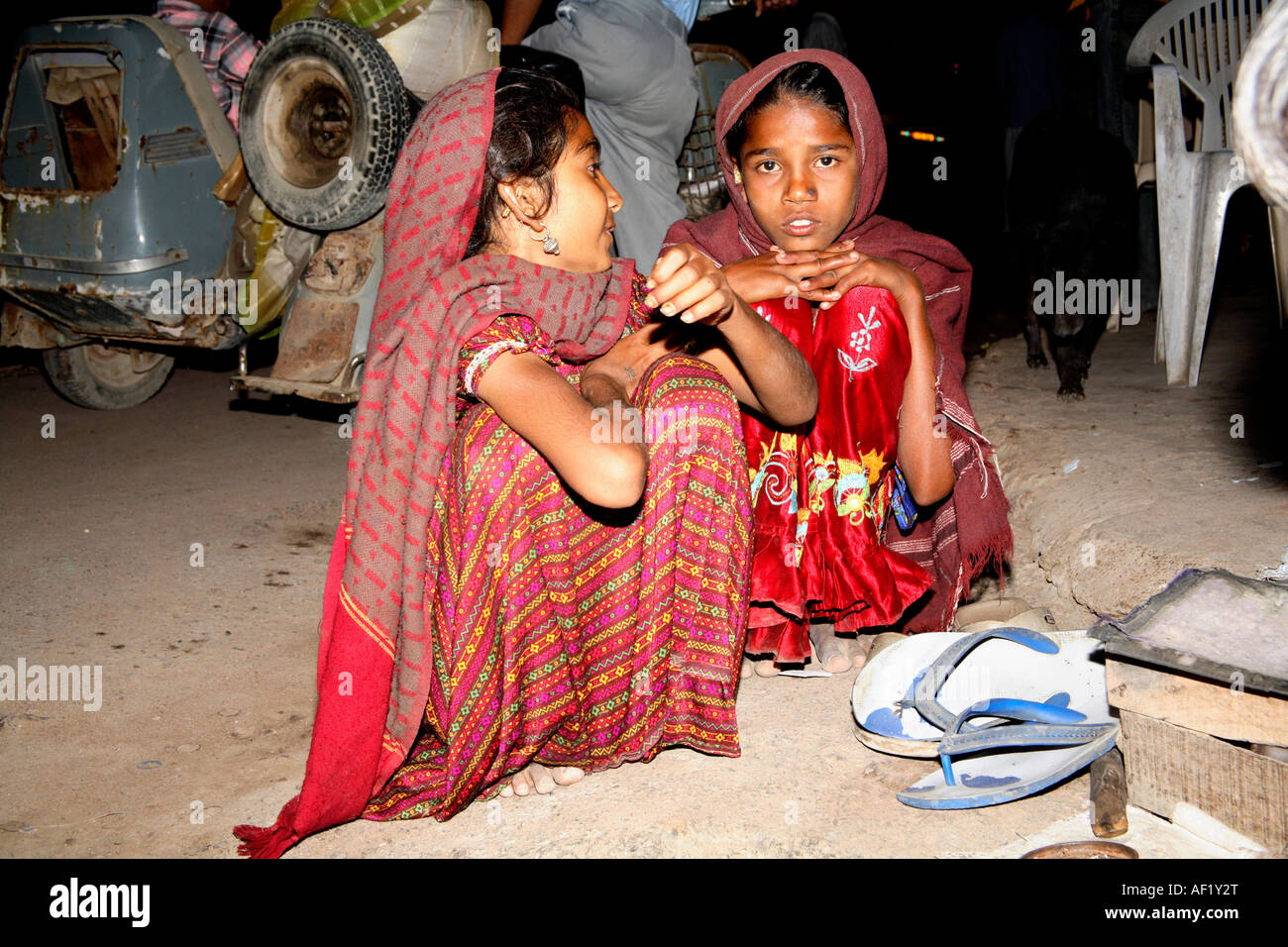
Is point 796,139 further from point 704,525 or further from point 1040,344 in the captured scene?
point 1040,344

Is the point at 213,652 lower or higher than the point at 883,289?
lower

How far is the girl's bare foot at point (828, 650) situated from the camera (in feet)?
7.64

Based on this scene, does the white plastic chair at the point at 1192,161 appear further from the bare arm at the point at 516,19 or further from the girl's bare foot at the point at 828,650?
the bare arm at the point at 516,19

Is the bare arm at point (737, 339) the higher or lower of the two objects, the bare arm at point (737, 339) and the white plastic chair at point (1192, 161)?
the lower

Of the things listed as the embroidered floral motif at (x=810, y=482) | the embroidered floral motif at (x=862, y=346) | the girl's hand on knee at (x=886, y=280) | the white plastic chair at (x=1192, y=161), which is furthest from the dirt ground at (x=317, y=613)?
the girl's hand on knee at (x=886, y=280)

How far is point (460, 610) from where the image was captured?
5.94 feet

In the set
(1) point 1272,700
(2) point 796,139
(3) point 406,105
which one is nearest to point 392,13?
(3) point 406,105

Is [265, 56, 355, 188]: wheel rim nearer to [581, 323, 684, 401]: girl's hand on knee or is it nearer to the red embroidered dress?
[581, 323, 684, 401]: girl's hand on knee

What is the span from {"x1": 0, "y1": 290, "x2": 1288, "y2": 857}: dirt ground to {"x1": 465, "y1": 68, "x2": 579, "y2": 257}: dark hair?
1.13m

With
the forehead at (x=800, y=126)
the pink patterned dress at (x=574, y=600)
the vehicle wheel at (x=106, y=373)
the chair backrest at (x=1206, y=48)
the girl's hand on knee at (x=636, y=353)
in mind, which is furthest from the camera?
the vehicle wheel at (x=106, y=373)

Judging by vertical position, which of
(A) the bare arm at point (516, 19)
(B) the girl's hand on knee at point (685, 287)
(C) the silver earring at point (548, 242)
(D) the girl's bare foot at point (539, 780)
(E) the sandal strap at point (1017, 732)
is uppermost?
(A) the bare arm at point (516, 19)

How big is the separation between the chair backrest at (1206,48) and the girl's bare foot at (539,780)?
3148 millimetres

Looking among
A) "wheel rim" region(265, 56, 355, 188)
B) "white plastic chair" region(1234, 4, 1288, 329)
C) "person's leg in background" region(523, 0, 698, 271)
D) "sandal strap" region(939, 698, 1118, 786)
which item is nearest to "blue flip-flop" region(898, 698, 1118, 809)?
"sandal strap" region(939, 698, 1118, 786)

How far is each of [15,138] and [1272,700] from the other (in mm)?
4891
